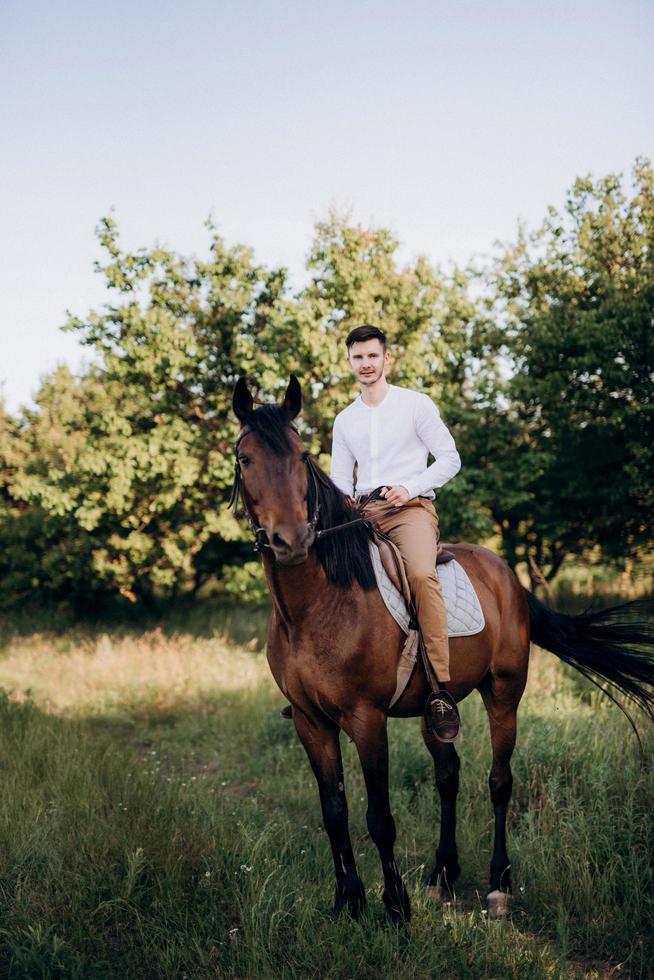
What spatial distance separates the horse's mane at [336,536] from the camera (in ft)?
10.8

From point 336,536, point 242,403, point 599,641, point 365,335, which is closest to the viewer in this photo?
point 242,403

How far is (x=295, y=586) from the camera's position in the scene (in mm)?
3367

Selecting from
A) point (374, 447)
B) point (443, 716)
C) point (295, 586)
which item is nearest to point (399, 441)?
point (374, 447)

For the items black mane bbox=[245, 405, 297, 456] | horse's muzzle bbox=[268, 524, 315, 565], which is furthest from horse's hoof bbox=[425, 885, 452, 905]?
black mane bbox=[245, 405, 297, 456]

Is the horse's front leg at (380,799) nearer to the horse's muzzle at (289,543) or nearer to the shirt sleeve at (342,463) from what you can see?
the horse's muzzle at (289,543)

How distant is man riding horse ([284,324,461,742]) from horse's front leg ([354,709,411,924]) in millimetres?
403

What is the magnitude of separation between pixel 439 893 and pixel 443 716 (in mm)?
1304

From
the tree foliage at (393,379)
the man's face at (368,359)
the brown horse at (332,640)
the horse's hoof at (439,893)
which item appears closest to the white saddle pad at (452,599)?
the brown horse at (332,640)

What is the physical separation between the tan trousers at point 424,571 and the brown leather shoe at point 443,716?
0.35 ft

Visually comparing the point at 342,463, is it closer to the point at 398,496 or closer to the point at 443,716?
the point at 398,496

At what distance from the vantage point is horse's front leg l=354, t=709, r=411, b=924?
3.36m

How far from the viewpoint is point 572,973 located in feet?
9.90

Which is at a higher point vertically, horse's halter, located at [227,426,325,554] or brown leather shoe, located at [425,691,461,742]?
horse's halter, located at [227,426,325,554]

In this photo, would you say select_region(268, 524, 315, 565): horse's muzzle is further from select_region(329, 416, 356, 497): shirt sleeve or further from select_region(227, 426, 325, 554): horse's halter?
select_region(329, 416, 356, 497): shirt sleeve
